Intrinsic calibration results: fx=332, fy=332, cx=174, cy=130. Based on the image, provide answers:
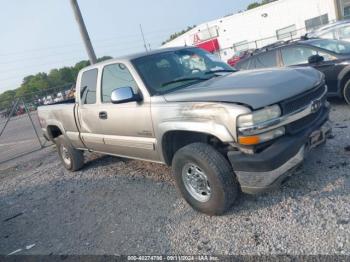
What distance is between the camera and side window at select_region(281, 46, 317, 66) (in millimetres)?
7473

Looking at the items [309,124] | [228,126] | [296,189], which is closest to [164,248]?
[228,126]

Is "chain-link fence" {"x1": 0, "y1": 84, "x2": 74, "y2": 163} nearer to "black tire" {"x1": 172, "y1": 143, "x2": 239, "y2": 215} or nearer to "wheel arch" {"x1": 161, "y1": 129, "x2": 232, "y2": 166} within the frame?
"wheel arch" {"x1": 161, "y1": 129, "x2": 232, "y2": 166}

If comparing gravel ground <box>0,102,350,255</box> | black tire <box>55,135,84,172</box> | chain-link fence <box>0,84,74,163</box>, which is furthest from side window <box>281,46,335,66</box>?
chain-link fence <box>0,84,74,163</box>

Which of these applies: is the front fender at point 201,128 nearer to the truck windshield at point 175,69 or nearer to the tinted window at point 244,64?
the truck windshield at point 175,69

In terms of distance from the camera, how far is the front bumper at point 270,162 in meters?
3.15

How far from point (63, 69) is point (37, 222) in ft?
348

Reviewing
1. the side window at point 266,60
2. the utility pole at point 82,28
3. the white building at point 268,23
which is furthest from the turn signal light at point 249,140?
the white building at point 268,23

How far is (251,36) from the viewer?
3347 centimetres

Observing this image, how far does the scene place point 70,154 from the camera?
6.57 meters

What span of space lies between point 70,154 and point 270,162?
14.9 ft

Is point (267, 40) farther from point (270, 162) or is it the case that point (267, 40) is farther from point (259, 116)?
point (270, 162)

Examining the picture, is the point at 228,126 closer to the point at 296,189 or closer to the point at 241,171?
the point at 241,171

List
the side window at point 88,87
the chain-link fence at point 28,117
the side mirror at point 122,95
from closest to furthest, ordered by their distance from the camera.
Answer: the side mirror at point 122,95, the side window at point 88,87, the chain-link fence at point 28,117

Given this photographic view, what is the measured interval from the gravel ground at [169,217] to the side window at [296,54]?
191 centimetres
